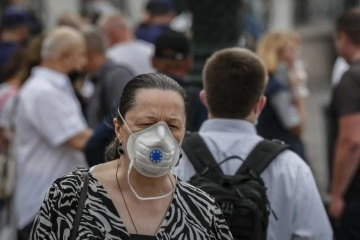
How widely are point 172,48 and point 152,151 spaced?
314cm

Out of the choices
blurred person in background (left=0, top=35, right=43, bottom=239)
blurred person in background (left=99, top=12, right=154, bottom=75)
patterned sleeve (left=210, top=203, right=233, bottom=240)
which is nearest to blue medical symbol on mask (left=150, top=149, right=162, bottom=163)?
patterned sleeve (left=210, top=203, right=233, bottom=240)

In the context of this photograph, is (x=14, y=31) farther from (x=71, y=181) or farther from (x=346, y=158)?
(x=71, y=181)

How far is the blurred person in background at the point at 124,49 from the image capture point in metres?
9.05

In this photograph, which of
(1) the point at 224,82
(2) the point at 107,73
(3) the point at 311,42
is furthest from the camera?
(3) the point at 311,42

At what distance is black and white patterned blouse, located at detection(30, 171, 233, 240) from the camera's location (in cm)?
345

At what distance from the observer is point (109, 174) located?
3.59 meters

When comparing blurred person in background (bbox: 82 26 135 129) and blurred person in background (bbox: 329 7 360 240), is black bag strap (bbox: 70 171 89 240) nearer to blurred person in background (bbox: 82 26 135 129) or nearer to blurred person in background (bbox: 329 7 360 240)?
blurred person in background (bbox: 329 7 360 240)

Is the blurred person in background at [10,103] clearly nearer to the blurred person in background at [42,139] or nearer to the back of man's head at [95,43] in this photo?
the blurred person in background at [42,139]

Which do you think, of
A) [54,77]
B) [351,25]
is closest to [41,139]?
[54,77]

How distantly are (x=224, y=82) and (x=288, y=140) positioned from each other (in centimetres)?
286

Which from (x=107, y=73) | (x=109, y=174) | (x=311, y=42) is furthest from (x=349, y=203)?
(x=311, y=42)

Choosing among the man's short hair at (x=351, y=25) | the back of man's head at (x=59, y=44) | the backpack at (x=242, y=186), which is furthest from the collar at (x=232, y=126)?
the man's short hair at (x=351, y=25)

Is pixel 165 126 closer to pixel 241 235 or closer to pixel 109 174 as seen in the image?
pixel 109 174

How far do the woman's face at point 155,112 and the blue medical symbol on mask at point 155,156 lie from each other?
86mm
